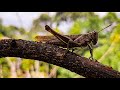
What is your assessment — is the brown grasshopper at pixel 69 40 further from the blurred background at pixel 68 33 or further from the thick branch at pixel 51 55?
the blurred background at pixel 68 33

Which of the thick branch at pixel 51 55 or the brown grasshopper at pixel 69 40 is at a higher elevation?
the brown grasshopper at pixel 69 40

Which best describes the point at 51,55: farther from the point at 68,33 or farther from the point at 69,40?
the point at 68,33

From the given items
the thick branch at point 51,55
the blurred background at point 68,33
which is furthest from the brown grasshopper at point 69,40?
the blurred background at point 68,33

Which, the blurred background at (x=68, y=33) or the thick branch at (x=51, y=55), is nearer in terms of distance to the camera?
the thick branch at (x=51, y=55)

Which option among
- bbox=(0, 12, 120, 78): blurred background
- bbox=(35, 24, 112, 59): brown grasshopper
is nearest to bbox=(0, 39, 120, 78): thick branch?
bbox=(35, 24, 112, 59): brown grasshopper

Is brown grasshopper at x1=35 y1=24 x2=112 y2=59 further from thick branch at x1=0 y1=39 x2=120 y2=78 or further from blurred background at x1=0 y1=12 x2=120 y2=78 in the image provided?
blurred background at x1=0 y1=12 x2=120 y2=78

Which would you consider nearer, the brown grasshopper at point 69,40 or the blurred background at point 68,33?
the brown grasshopper at point 69,40
